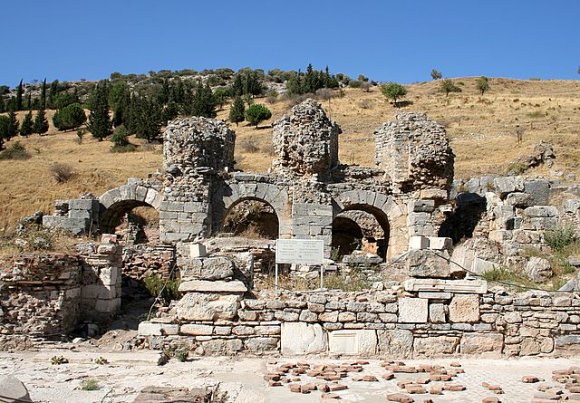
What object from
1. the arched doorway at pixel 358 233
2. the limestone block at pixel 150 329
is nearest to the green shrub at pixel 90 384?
the limestone block at pixel 150 329

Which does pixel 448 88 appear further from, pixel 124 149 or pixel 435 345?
pixel 435 345

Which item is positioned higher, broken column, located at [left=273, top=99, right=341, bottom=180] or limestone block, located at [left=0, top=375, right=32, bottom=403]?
broken column, located at [left=273, top=99, right=341, bottom=180]

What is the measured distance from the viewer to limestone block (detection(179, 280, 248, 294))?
793 centimetres

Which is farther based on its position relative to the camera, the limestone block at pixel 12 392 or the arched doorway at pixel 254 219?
the arched doorway at pixel 254 219

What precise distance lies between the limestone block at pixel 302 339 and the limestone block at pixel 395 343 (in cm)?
74

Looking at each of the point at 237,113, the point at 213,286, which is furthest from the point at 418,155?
the point at 237,113

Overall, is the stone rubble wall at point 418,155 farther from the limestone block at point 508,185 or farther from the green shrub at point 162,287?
the green shrub at point 162,287

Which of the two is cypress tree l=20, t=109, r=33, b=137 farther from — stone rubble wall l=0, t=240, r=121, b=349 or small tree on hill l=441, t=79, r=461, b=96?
stone rubble wall l=0, t=240, r=121, b=349

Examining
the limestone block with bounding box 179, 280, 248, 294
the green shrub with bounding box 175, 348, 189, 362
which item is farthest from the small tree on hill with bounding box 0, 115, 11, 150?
the green shrub with bounding box 175, 348, 189, 362

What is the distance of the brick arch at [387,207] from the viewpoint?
1947 cm

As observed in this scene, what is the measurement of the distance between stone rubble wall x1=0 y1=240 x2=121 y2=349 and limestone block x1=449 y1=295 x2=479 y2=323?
20.6 ft

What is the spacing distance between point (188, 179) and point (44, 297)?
9.11 m

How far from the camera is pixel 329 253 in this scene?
1778 centimetres

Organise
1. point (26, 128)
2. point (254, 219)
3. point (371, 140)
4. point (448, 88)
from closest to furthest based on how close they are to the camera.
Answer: point (254, 219)
point (371, 140)
point (26, 128)
point (448, 88)
